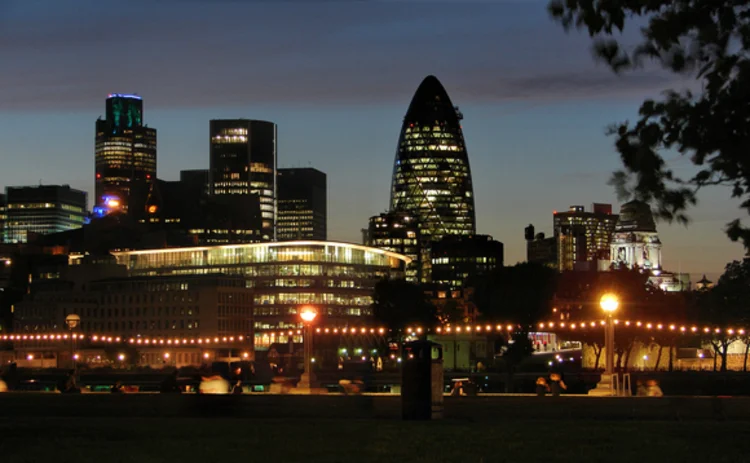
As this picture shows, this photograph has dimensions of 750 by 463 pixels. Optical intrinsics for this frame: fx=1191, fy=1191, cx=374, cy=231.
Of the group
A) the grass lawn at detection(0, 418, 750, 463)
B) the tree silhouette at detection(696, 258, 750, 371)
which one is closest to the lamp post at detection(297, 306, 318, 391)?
the grass lawn at detection(0, 418, 750, 463)

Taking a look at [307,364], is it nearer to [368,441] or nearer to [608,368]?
[608,368]

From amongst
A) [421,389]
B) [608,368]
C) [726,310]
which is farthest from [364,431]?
[726,310]

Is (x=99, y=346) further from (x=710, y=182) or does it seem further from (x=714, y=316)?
(x=710, y=182)

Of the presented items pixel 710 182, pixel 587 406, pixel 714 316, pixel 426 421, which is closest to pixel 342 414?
pixel 426 421

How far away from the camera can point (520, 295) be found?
17812 centimetres

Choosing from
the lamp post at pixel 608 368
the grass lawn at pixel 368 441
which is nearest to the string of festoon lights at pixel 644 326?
the lamp post at pixel 608 368

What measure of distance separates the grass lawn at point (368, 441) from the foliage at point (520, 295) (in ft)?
455

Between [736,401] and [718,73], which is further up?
[718,73]

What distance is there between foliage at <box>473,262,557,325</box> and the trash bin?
135 meters

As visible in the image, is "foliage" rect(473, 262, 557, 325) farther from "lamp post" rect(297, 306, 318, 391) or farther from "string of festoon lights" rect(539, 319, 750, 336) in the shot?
"lamp post" rect(297, 306, 318, 391)

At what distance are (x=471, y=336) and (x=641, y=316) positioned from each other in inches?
1234

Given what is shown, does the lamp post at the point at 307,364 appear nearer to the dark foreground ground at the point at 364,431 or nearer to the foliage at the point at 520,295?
the dark foreground ground at the point at 364,431

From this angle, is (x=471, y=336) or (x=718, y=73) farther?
(x=471, y=336)

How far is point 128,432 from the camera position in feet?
112
